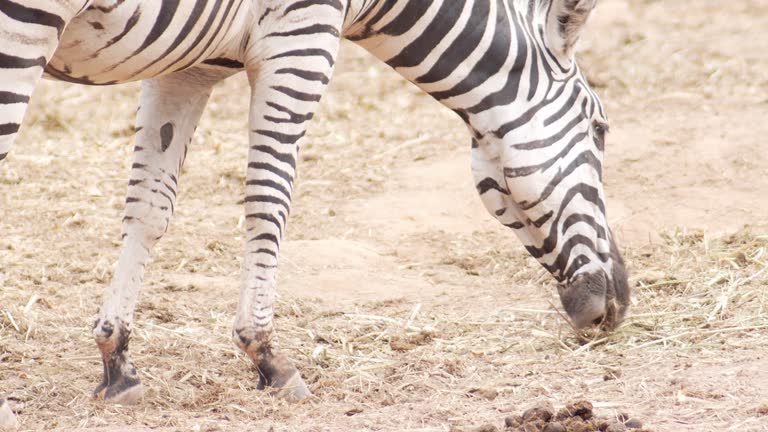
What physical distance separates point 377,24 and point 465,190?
3.37 meters

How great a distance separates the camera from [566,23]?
5.00 m

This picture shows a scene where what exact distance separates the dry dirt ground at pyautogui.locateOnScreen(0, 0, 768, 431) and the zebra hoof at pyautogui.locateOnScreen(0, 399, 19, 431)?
0.25 m

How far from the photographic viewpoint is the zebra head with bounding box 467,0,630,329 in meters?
5.01

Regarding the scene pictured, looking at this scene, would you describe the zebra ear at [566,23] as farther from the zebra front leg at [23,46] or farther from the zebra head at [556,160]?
the zebra front leg at [23,46]

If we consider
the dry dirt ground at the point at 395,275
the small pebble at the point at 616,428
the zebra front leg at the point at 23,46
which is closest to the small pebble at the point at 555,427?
the small pebble at the point at 616,428

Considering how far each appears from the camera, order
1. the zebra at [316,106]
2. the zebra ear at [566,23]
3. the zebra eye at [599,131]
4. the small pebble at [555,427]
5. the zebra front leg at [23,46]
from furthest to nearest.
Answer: the zebra eye at [599,131], the zebra ear at [566,23], the zebra at [316,106], the small pebble at [555,427], the zebra front leg at [23,46]

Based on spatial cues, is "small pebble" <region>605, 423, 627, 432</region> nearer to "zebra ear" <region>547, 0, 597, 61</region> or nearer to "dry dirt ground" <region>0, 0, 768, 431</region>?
"dry dirt ground" <region>0, 0, 768, 431</region>

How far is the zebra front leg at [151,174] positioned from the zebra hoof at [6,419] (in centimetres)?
74

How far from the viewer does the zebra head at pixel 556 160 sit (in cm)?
501

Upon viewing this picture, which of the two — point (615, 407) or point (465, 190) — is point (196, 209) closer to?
point (465, 190)

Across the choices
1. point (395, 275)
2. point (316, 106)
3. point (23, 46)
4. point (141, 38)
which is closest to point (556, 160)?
point (316, 106)

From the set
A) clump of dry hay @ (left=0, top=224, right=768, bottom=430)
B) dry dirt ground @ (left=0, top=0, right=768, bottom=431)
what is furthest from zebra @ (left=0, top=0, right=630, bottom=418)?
dry dirt ground @ (left=0, top=0, right=768, bottom=431)

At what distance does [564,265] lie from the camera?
17.0 ft

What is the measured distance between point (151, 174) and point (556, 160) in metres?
1.97
